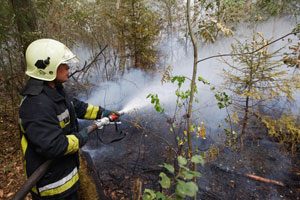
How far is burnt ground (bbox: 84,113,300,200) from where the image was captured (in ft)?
11.5

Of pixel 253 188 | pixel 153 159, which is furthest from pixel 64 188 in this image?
pixel 253 188

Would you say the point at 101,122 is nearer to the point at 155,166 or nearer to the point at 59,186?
the point at 59,186

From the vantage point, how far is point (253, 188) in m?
3.64

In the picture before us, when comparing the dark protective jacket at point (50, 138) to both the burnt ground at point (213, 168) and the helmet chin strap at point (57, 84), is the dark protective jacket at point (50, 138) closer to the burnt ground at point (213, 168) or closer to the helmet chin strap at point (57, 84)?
the helmet chin strap at point (57, 84)

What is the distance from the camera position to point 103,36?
34.1 feet

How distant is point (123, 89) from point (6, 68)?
4.83m

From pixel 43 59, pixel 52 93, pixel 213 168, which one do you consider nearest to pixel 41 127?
pixel 52 93

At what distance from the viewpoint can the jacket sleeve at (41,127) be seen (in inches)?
61.9

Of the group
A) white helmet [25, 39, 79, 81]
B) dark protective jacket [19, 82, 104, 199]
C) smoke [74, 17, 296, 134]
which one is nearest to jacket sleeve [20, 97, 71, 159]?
dark protective jacket [19, 82, 104, 199]

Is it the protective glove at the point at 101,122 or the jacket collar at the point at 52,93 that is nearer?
the jacket collar at the point at 52,93

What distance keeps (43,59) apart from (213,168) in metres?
4.30

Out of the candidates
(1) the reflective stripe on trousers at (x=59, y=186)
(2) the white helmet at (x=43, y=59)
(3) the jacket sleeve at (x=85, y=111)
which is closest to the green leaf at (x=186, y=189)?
(1) the reflective stripe on trousers at (x=59, y=186)

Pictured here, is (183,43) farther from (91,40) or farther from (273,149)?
(273,149)

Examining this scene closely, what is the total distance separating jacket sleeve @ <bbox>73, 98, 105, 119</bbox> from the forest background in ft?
5.07
